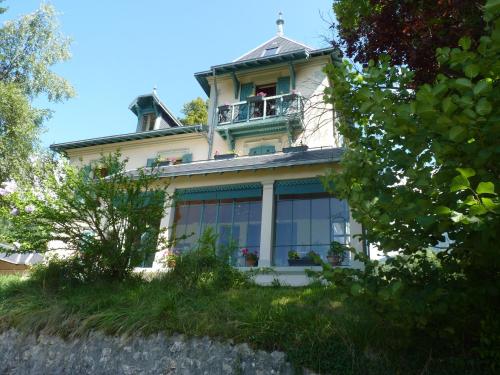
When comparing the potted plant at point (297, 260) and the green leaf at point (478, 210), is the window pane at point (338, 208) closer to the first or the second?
the potted plant at point (297, 260)

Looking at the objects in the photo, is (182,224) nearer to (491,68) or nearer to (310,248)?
(310,248)

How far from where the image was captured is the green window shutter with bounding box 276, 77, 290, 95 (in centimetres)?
1635

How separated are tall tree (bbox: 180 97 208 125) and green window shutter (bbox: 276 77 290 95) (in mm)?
12016

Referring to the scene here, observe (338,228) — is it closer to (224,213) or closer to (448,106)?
(224,213)

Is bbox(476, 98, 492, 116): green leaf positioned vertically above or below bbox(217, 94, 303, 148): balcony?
below

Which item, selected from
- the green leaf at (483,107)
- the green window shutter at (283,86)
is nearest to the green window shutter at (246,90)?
the green window shutter at (283,86)

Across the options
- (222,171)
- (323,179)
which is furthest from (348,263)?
(323,179)

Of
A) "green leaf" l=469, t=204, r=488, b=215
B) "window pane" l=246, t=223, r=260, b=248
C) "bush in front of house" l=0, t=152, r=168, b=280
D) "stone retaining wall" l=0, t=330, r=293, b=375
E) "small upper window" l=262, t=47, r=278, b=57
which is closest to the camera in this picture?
"green leaf" l=469, t=204, r=488, b=215

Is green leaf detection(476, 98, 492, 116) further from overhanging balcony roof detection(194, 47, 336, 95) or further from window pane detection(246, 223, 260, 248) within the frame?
overhanging balcony roof detection(194, 47, 336, 95)

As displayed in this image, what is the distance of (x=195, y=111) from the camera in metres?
29.2

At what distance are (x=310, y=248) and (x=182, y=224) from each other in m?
4.74

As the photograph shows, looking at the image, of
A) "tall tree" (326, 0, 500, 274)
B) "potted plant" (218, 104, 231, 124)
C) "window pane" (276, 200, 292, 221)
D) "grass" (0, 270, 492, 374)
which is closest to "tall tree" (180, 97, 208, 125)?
"potted plant" (218, 104, 231, 124)

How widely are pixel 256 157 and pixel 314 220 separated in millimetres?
2801

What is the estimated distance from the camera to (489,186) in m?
2.02
